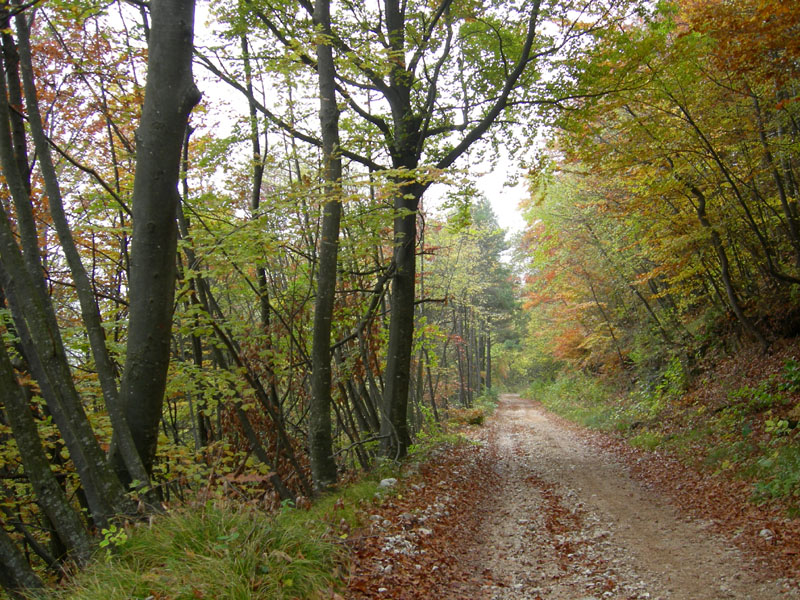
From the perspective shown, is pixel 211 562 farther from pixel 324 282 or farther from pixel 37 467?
pixel 324 282

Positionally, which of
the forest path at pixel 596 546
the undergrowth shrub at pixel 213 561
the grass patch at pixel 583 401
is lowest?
the grass patch at pixel 583 401

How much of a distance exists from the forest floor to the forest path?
0.7 inches

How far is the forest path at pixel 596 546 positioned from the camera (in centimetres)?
463

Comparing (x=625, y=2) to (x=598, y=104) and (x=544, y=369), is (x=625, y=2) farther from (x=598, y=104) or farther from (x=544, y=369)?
(x=544, y=369)

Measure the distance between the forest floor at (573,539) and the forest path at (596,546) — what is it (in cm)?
2

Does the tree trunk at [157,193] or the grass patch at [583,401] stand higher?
the tree trunk at [157,193]

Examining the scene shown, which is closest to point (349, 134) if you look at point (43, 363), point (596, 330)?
point (43, 363)

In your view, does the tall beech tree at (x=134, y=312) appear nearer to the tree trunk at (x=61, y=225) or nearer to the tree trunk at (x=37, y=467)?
the tree trunk at (x=37, y=467)

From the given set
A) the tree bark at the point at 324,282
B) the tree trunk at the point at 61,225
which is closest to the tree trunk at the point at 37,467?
the tree trunk at the point at 61,225

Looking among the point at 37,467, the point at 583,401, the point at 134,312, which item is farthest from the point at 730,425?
the point at 583,401

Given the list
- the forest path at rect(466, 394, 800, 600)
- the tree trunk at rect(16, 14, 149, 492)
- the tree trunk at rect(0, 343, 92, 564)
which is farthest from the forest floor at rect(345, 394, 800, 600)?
the tree trunk at rect(16, 14, 149, 492)

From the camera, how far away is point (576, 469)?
1007 centimetres

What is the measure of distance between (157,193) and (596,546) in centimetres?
587

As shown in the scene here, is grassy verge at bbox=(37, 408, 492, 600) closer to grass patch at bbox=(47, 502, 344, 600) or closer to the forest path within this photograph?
grass patch at bbox=(47, 502, 344, 600)
